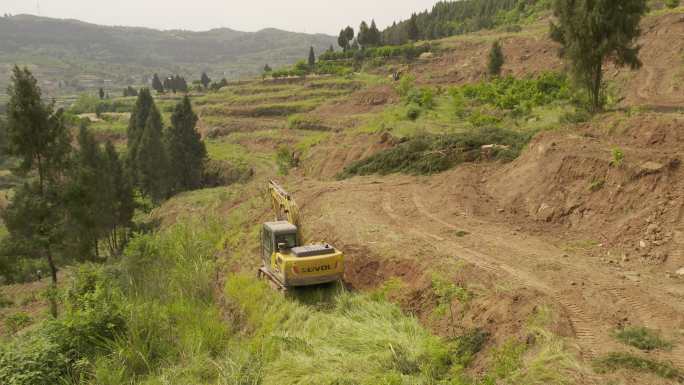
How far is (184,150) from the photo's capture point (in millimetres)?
50781

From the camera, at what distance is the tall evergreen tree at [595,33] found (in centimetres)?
1966

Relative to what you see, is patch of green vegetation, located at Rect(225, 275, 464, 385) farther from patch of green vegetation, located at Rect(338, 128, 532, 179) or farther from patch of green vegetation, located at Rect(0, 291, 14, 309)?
patch of green vegetation, located at Rect(0, 291, 14, 309)

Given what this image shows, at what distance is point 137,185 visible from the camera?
48.8m

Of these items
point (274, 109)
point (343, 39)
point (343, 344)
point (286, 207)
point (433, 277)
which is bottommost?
point (343, 344)

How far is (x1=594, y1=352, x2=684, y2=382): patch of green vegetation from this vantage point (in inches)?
302

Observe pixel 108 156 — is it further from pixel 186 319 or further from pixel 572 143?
pixel 572 143

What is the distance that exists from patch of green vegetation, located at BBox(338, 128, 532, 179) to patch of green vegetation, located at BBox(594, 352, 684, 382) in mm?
13895

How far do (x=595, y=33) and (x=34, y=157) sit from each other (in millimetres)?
26103

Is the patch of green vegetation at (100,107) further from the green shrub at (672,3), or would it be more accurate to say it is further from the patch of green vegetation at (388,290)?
the patch of green vegetation at (388,290)

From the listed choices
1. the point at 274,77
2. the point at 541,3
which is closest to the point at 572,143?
the point at 274,77

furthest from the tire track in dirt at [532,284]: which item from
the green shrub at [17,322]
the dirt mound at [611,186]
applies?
the green shrub at [17,322]

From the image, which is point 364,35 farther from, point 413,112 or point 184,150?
point 413,112

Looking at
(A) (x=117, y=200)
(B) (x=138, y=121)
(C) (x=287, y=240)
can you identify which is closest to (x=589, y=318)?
(C) (x=287, y=240)

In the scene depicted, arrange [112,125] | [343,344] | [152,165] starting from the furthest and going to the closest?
[112,125], [152,165], [343,344]
